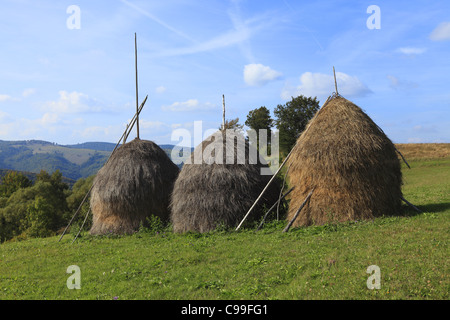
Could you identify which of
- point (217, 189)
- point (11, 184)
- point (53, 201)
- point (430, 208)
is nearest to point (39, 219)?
point (53, 201)

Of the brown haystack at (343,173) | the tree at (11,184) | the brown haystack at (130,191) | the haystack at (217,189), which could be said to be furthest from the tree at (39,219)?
the brown haystack at (343,173)

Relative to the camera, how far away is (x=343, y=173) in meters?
11.4

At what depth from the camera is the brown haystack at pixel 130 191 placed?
1423cm

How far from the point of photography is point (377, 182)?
38.2 ft

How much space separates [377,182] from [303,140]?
2.76 metres

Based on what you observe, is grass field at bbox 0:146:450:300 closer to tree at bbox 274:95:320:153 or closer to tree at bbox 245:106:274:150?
tree at bbox 274:95:320:153

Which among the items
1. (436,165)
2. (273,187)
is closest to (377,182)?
(273,187)

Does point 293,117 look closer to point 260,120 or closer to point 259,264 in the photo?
point 260,120

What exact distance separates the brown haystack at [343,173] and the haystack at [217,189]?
5.13 ft

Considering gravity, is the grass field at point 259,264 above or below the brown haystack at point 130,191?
below

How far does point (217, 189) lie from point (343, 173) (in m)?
4.26

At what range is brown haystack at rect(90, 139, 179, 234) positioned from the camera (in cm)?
1423

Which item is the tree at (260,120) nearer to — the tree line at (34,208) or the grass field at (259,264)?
the tree line at (34,208)
